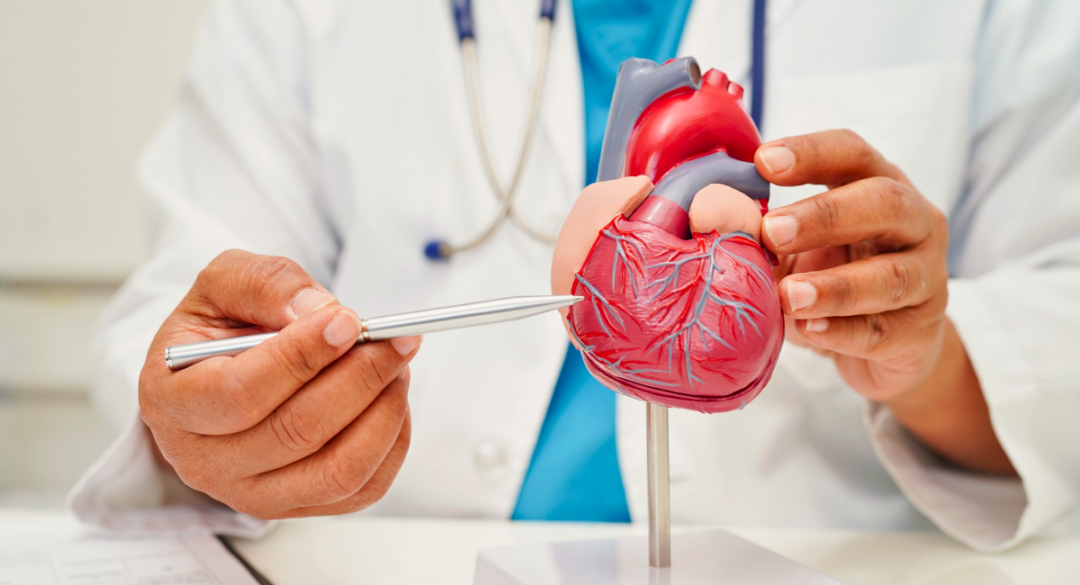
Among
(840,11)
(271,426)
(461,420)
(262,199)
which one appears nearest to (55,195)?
(262,199)

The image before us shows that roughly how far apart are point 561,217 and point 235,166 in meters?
0.43

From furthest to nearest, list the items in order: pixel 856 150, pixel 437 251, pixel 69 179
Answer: pixel 69 179 < pixel 437 251 < pixel 856 150

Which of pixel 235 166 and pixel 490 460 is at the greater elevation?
pixel 235 166

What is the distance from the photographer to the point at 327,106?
0.86 meters

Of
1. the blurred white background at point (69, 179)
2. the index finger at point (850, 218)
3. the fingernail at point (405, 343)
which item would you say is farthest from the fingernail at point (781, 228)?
the blurred white background at point (69, 179)

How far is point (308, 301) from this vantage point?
0.40 m

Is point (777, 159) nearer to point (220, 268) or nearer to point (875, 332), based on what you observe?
point (875, 332)

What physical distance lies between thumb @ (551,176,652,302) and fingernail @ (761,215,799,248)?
7 cm

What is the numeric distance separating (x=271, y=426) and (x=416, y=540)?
29 centimetres

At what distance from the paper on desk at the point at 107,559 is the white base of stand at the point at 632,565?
212 millimetres

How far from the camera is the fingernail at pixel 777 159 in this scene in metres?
0.44

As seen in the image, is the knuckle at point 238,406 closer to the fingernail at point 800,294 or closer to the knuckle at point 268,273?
the knuckle at point 268,273

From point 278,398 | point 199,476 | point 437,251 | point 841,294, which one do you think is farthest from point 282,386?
point 437,251

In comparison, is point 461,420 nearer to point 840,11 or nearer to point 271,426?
point 271,426
